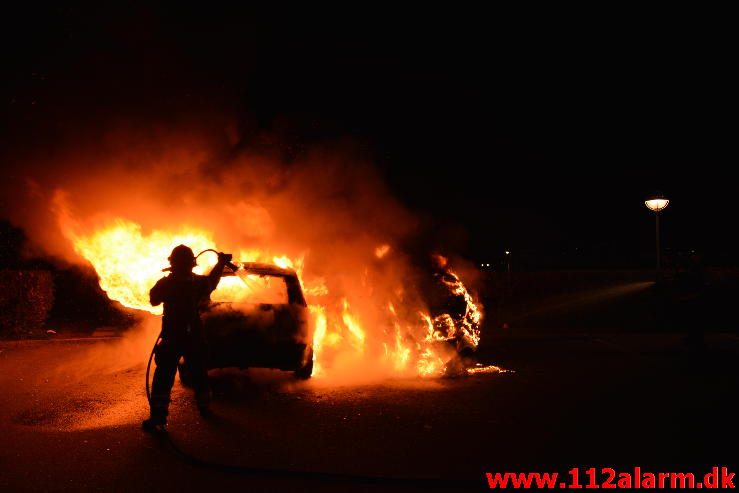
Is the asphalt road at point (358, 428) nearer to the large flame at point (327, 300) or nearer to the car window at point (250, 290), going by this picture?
the large flame at point (327, 300)

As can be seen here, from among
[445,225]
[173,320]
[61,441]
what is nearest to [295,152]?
[445,225]

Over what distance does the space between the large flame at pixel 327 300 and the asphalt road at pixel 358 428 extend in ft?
2.87

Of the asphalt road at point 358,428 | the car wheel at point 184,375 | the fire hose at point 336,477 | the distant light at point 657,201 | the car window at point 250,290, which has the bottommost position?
the fire hose at point 336,477

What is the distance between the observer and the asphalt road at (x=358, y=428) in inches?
185

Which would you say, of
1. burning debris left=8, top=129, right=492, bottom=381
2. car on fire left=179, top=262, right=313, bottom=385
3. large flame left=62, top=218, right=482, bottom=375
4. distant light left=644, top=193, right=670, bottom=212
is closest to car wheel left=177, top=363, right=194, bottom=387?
car on fire left=179, top=262, right=313, bottom=385

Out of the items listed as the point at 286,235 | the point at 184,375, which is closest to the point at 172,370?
the point at 184,375

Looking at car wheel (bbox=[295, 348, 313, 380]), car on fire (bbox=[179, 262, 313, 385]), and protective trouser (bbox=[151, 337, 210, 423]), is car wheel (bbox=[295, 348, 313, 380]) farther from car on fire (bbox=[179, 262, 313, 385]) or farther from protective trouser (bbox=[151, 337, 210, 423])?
protective trouser (bbox=[151, 337, 210, 423])

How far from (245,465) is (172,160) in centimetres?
806

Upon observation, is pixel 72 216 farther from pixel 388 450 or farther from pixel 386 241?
pixel 388 450

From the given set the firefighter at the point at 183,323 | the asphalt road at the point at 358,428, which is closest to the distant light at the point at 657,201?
the asphalt road at the point at 358,428

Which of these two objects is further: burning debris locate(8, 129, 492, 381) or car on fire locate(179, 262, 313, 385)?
burning debris locate(8, 129, 492, 381)

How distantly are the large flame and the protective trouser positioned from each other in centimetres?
262

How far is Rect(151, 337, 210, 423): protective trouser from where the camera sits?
604 centimetres

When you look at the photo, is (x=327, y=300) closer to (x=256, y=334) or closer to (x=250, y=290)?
(x=250, y=290)
